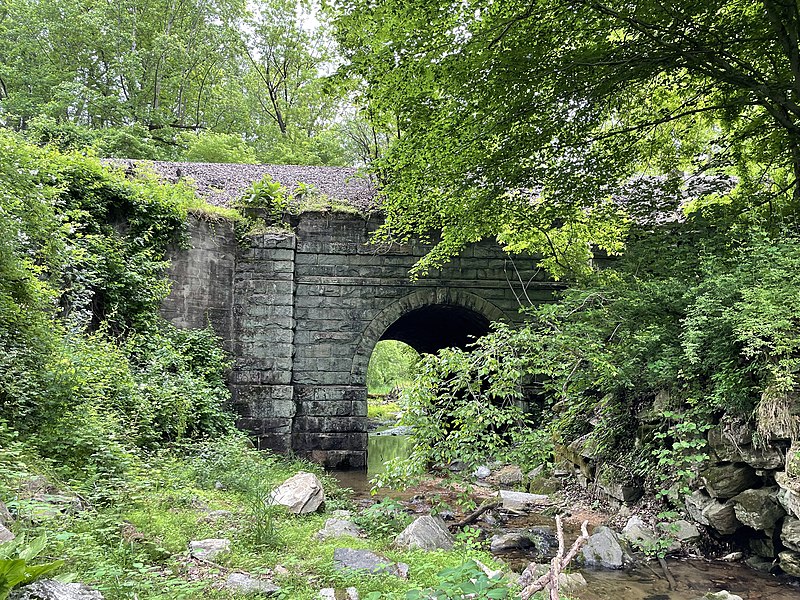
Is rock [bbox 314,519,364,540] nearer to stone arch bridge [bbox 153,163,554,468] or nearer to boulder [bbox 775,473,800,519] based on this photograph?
boulder [bbox 775,473,800,519]

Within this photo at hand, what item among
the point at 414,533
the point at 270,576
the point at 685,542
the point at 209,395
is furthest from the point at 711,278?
the point at 209,395

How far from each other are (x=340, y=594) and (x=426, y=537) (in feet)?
5.60

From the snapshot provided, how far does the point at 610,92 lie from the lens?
23.5ft

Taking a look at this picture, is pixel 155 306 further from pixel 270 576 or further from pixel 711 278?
pixel 711 278

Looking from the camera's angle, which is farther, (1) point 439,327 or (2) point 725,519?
(1) point 439,327

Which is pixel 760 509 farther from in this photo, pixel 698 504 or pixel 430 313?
pixel 430 313

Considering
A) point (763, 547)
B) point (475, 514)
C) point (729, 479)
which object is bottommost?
point (475, 514)

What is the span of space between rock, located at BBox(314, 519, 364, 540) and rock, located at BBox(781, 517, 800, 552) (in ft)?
A: 13.2

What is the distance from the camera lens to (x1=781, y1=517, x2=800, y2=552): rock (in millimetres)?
5230

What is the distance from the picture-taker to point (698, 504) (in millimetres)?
6336

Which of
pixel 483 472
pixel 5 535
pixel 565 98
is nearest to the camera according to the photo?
pixel 5 535

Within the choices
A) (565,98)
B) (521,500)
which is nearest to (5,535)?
(565,98)

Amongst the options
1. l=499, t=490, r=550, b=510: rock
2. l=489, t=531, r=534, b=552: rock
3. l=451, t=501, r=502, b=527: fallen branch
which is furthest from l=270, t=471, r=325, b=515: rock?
l=499, t=490, r=550, b=510: rock

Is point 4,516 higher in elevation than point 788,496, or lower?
higher
